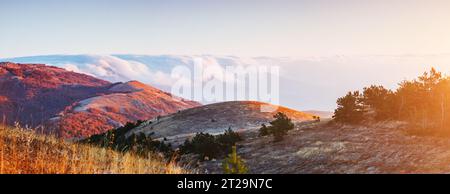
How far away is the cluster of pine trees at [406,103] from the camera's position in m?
16.6

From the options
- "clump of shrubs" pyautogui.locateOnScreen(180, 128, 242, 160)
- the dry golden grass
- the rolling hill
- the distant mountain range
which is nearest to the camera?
the dry golden grass

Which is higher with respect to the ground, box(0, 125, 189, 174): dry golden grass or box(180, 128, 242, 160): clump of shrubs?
box(0, 125, 189, 174): dry golden grass

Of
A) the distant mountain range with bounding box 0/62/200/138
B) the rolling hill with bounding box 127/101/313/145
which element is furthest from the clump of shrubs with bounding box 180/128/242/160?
the distant mountain range with bounding box 0/62/200/138

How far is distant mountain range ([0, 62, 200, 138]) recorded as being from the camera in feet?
264

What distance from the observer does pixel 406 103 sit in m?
17.6

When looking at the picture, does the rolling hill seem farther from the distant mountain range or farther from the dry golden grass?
the distant mountain range

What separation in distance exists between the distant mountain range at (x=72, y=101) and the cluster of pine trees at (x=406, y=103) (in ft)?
185

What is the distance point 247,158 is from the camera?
15203 millimetres

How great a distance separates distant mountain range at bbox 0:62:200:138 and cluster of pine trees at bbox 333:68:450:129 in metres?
56.4

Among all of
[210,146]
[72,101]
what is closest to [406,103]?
[210,146]

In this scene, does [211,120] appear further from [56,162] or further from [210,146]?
[56,162]
